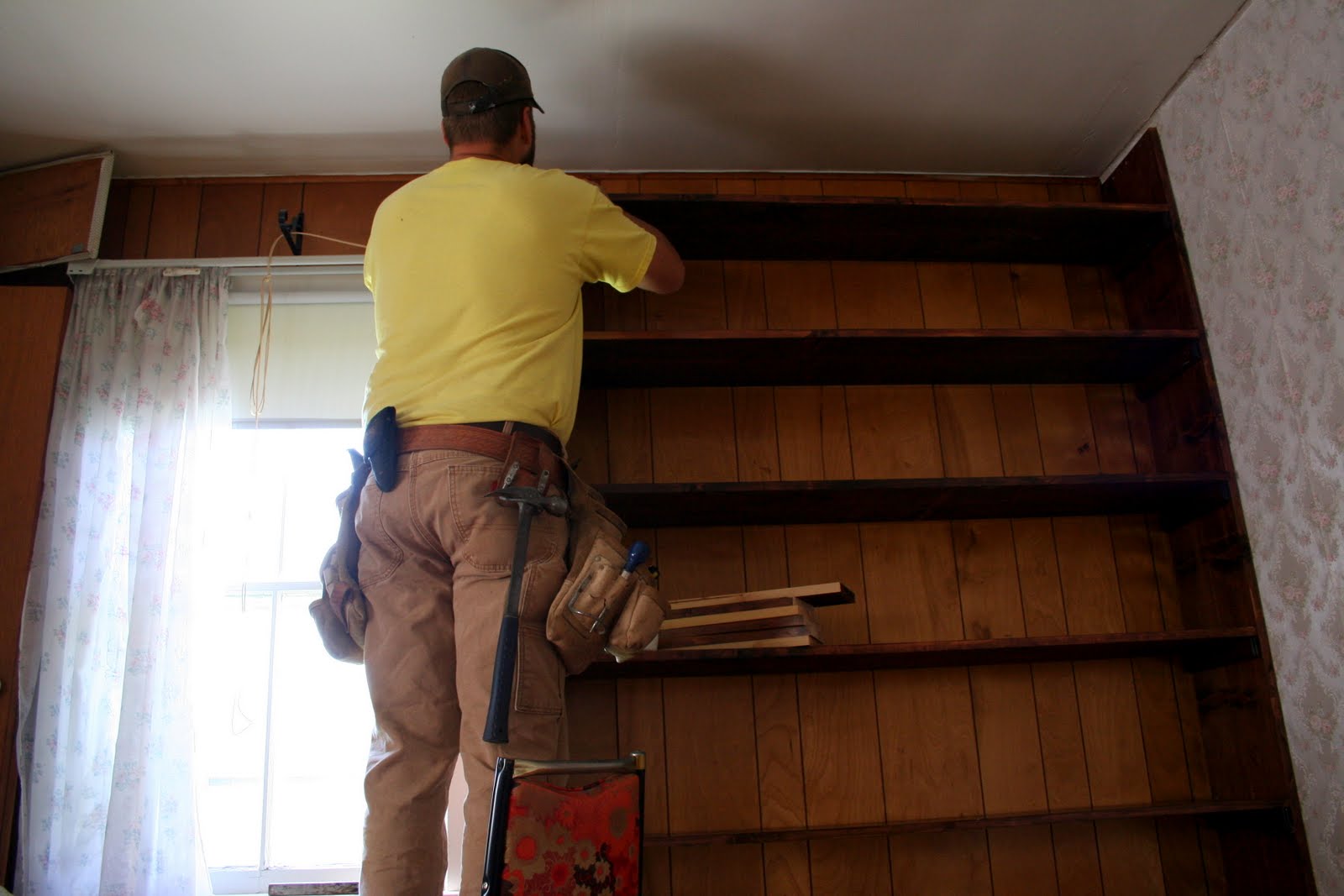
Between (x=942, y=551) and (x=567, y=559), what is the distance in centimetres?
129

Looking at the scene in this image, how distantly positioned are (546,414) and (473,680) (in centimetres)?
47

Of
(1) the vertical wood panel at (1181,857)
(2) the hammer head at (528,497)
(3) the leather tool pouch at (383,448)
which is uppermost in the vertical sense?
(3) the leather tool pouch at (383,448)

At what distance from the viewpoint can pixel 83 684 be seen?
7.70 ft

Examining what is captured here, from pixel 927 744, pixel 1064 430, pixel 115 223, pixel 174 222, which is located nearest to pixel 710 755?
pixel 927 744

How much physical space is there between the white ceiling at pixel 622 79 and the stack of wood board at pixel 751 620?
1.29 meters

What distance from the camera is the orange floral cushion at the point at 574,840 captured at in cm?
121

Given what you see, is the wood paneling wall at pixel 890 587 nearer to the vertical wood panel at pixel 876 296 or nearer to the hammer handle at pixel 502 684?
the vertical wood panel at pixel 876 296

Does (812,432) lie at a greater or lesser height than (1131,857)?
greater

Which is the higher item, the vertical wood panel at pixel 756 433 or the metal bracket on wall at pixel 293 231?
the metal bracket on wall at pixel 293 231

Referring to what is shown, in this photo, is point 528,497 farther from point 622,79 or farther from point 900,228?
point 900,228

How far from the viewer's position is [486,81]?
193cm

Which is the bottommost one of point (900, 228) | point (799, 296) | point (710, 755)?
point (710, 755)

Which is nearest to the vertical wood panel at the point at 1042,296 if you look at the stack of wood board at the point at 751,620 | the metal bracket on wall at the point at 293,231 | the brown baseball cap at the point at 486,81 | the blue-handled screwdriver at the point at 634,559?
the stack of wood board at the point at 751,620

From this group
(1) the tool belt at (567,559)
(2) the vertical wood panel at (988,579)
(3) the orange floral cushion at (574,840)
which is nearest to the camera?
(3) the orange floral cushion at (574,840)
